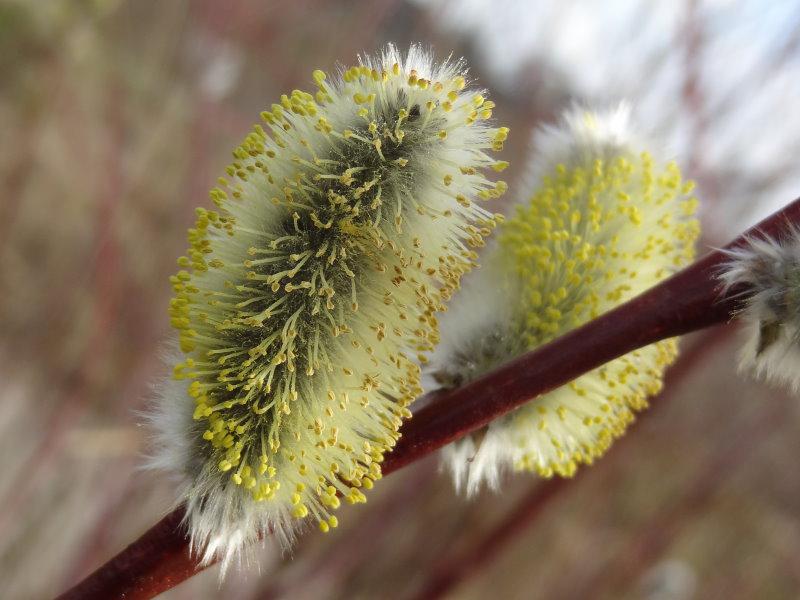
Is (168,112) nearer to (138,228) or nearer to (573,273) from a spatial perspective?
(138,228)

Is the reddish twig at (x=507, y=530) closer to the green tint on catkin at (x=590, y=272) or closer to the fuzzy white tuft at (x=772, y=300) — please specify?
the green tint on catkin at (x=590, y=272)

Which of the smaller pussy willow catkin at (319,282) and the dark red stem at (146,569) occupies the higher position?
the smaller pussy willow catkin at (319,282)

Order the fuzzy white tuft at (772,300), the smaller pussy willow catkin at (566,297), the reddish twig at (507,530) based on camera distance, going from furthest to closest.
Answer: the reddish twig at (507,530) < the smaller pussy willow catkin at (566,297) < the fuzzy white tuft at (772,300)

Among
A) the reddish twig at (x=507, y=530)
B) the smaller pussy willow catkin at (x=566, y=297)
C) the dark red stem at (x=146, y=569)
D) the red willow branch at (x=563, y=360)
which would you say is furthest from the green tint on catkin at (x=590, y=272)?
the reddish twig at (x=507, y=530)

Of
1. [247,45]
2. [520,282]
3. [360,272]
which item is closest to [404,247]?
[360,272]

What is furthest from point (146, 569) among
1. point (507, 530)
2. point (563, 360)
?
point (507, 530)
